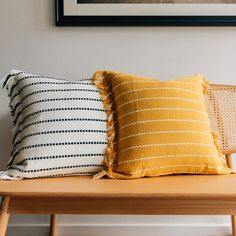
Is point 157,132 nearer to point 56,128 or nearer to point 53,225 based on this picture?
point 56,128

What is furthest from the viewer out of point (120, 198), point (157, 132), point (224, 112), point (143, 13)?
point (143, 13)

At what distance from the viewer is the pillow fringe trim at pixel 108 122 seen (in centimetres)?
93

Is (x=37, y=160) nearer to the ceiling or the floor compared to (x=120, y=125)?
nearer to the floor

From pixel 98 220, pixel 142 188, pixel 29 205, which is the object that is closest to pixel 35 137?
pixel 29 205

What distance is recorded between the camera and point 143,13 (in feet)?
4.35

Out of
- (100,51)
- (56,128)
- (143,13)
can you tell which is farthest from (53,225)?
(143,13)

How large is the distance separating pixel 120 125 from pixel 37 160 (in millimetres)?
257

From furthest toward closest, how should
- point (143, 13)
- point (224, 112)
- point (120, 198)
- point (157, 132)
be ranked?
1. point (143, 13)
2. point (224, 112)
3. point (157, 132)
4. point (120, 198)

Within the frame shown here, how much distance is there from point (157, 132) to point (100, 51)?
55cm

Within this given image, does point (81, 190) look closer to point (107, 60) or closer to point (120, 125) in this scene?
point (120, 125)

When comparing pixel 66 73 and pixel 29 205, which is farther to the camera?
pixel 66 73

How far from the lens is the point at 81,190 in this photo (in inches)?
30.2

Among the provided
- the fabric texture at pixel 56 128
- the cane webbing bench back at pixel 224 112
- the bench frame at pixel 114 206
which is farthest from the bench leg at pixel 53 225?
the cane webbing bench back at pixel 224 112

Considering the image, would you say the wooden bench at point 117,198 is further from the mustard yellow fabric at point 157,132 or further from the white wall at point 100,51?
the white wall at point 100,51
